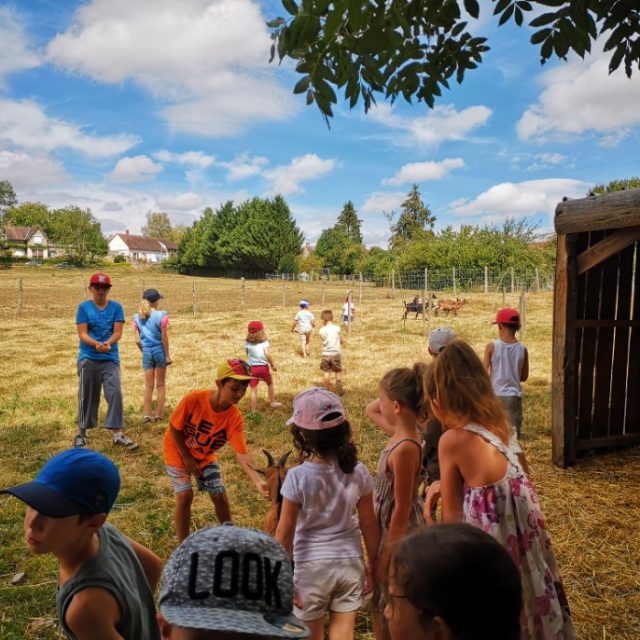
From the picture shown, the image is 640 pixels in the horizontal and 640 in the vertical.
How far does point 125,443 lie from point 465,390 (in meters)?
5.49

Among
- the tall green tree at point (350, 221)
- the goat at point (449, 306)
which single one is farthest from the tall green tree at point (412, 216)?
the goat at point (449, 306)

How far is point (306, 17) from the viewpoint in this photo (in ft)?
7.77

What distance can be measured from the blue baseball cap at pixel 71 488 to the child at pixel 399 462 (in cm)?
133

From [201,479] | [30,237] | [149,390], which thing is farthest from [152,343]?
[30,237]

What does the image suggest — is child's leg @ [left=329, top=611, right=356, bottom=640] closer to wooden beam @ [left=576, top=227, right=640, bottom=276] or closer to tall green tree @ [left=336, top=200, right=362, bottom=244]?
wooden beam @ [left=576, top=227, right=640, bottom=276]

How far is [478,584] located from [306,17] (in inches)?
89.8

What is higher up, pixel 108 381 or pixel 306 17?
pixel 306 17

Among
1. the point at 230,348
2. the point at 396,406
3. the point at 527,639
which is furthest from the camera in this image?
the point at 230,348

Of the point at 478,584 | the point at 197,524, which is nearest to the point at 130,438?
the point at 197,524

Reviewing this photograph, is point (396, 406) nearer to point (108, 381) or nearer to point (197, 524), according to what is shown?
point (197, 524)

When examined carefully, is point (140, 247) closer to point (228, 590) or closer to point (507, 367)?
point (507, 367)

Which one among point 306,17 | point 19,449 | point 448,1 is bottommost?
point 19,449

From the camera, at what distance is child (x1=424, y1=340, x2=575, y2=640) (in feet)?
6.45

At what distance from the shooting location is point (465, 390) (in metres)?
2.19
